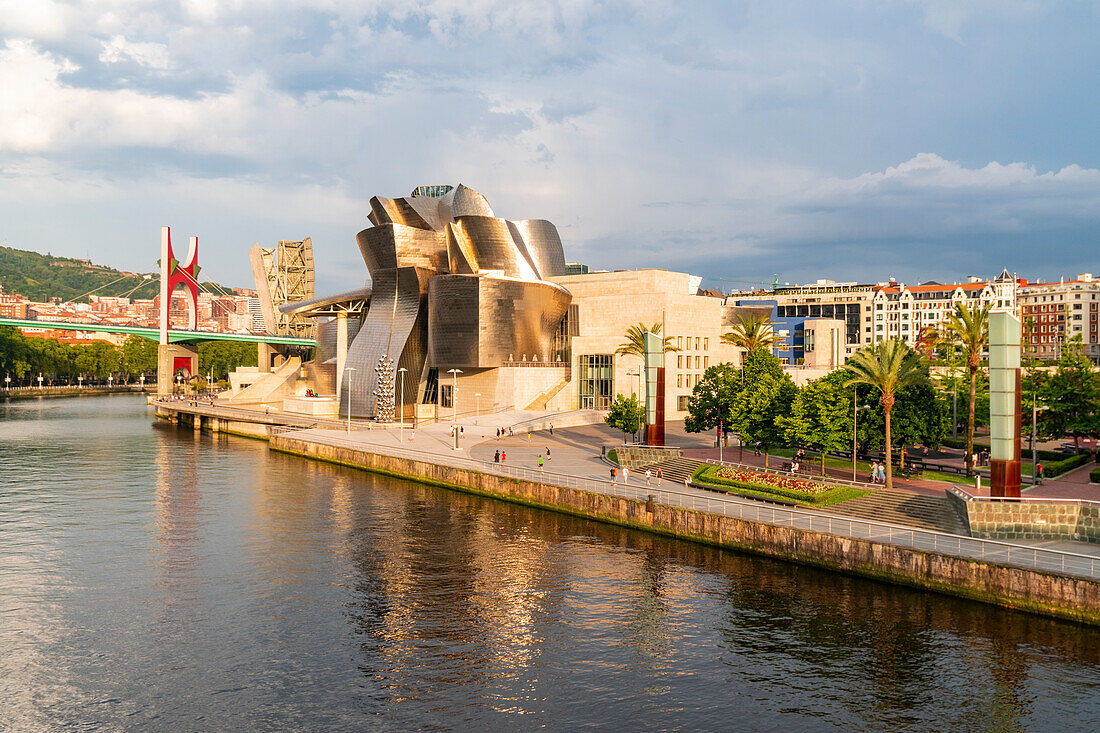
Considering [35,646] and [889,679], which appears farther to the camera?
[35,646]

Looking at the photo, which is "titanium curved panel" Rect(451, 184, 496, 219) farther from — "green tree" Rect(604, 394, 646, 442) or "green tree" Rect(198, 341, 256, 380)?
"green tree" Rect(198, 341, 256, 380)

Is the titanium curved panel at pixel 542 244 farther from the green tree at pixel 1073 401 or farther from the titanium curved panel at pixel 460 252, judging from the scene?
the green tree at pixel 1073 401

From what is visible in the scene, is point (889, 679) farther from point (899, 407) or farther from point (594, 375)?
point (594, 375)

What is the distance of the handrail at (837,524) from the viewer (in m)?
26.1

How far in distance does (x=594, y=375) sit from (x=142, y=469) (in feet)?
132

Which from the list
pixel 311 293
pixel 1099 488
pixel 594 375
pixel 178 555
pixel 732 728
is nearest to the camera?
pixel 732 728

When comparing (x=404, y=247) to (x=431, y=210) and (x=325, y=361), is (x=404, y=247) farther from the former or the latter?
(x=325, y=361)

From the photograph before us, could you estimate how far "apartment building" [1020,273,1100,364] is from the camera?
135 meters

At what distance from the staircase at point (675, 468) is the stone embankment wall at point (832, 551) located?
6962 mm

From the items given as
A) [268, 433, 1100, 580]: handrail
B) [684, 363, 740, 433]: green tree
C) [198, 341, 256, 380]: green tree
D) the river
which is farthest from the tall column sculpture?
[198, 341, 256, 380]: green tree

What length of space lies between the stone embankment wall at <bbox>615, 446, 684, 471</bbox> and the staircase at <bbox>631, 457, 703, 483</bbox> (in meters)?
0.46

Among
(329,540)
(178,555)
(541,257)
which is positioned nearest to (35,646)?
(178,555)

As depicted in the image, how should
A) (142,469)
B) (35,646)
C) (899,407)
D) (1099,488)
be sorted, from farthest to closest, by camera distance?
(142,469)
(899,407)
(1099,488)
(35,646)

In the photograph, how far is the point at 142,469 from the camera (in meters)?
57.7
